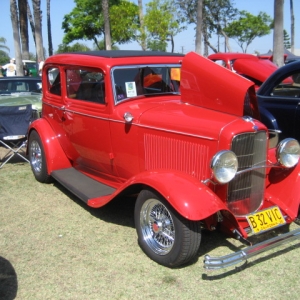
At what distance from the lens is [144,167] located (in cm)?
405

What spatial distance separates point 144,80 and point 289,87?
2.32 meters

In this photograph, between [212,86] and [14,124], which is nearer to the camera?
[212,86]

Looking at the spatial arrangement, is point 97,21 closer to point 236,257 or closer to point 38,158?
point 38,158

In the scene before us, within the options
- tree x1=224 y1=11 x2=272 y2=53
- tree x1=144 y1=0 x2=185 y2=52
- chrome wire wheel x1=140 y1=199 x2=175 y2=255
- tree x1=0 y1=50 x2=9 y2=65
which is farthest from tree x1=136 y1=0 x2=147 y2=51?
tree x1=0 y1=50 x2=9 y2=65

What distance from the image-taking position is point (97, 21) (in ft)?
104

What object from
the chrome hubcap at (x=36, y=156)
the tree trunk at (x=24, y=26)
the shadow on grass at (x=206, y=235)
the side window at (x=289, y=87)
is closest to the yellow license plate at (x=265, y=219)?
the shadow on grass at (x=206, y=235)

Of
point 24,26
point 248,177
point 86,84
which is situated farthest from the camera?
point 24,26

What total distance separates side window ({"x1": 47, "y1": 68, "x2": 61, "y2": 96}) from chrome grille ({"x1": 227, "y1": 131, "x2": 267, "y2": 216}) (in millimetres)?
2802

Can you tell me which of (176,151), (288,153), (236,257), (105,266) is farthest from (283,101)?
(105,266)

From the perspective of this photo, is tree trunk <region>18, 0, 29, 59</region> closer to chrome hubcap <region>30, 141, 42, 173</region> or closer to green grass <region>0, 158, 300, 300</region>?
chrome hubcap <region>30, 141, 42, 173</region>

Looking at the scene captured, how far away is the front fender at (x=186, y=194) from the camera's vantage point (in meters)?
3.05

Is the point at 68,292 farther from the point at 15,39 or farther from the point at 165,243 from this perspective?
the point at 15,39

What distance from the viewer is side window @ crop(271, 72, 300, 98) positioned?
5.44m

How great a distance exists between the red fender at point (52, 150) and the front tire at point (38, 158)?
0.12 meters
